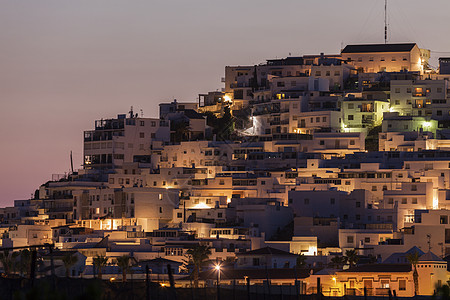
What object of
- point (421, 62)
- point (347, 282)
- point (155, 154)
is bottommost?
point (347, 282)

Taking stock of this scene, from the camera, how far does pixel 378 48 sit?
115 metres

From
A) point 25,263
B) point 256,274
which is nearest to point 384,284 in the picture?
point 256,274

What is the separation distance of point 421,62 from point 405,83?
36.3 feet

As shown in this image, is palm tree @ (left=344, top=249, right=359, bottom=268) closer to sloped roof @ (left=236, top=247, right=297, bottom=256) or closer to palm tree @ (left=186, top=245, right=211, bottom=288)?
sloped roof @ (left=236, top=247, right=297, bottom=256)

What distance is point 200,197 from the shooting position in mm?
95750

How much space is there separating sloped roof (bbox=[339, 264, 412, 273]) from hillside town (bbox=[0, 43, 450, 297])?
0.12 metres

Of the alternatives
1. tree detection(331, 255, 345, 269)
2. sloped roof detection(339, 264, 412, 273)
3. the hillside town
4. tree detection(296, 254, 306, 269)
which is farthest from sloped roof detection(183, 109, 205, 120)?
sloped roof detection(339, 264, 412, 273)

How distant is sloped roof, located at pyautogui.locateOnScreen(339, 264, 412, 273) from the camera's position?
69244 mm

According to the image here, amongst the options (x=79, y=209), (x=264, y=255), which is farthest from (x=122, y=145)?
(x=264, y=255)

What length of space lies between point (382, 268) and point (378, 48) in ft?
159

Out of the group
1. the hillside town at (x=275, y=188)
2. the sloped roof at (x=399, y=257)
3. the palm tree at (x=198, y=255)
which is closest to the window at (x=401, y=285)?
the hillside town at (x=275, y=188)

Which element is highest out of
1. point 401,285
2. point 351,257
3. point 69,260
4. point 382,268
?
A: point 69,260

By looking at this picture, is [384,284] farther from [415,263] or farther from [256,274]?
[256,274]

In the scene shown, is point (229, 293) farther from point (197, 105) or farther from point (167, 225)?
point (197, 105)
